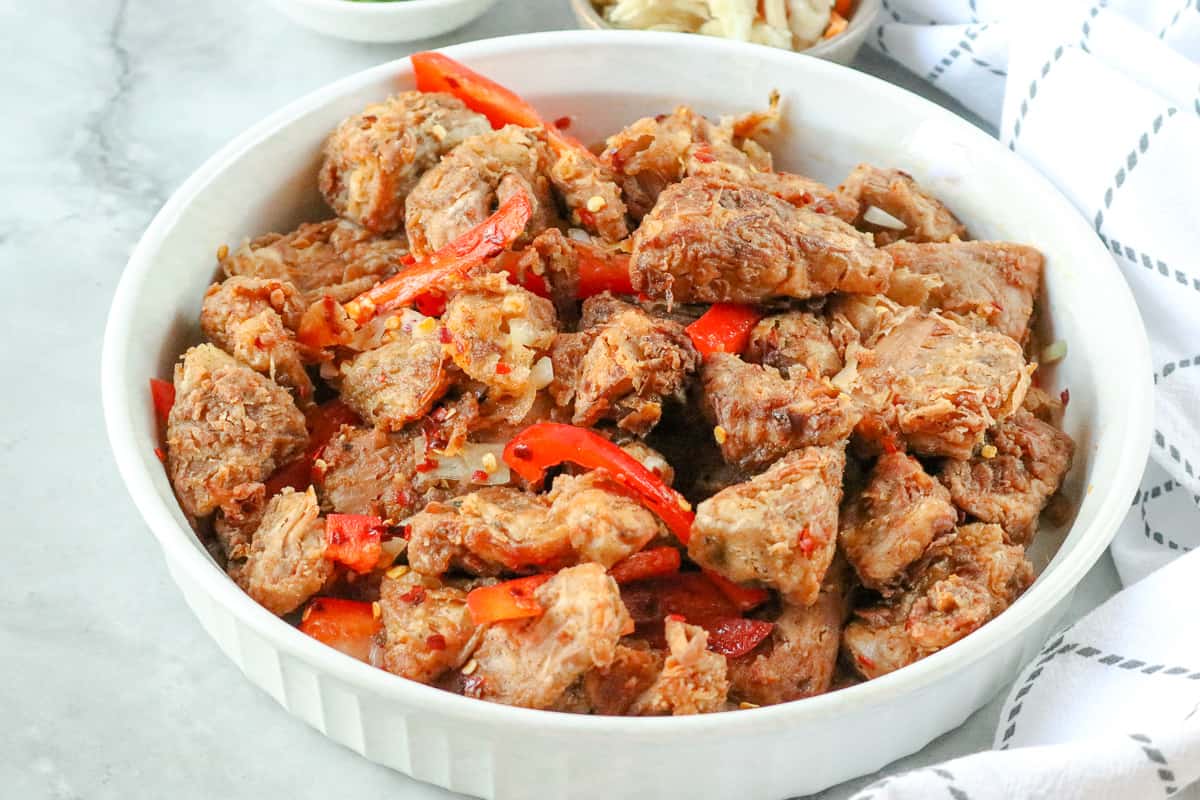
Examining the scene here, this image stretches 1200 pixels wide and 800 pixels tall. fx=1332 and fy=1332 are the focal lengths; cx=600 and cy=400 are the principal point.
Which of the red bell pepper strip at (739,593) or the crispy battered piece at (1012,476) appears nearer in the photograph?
the red bell pepper strip at (739,593)

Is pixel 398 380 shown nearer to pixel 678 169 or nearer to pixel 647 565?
pixel 647 565

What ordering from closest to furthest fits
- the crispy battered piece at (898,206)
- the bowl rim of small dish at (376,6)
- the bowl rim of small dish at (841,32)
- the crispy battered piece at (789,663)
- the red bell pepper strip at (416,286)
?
1. the crispy battered piece at (789,663)
2. the red bell pepper strip at (416,286)
3. the crispy battered piece at (898,206)
4. the bowl rim of small dish at (841,32)
5. the bowl rim of small dish at (376,6)

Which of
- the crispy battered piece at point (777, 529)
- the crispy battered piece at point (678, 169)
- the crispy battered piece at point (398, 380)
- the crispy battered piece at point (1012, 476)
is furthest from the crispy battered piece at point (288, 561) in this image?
the crispy battered piece at point (1012, 476)

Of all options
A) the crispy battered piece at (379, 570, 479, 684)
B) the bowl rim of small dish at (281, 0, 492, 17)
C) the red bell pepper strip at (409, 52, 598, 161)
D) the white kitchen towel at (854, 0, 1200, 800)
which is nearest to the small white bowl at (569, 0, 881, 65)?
the white kitchen towel at (854, 0, 1200, 800)

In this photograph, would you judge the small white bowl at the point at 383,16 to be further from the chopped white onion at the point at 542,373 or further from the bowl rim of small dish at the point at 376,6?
the chopped white onion at the point at 542,373

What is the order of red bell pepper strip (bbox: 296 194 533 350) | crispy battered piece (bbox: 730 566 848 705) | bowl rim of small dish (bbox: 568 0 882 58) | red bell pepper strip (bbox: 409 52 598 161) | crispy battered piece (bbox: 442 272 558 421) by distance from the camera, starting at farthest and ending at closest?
bowl rim of small dish (bbox: 568 0 882 58)
red bell pepper strip (bbox: 409 52 598 161)
red bell pepper strip (bbox: 296 194 533 350)
crispy battered piece (bbox: 442 272 558 421)
crispy battered piece (bbox: 730 566 848 705)

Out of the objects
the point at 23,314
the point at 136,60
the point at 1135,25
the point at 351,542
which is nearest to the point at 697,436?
the point at 351,542

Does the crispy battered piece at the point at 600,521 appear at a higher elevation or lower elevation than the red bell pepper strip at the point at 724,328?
lower

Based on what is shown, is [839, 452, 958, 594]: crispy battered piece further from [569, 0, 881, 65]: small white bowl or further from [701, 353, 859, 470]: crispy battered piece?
[569, 0, 881, 65]: small white bowl
